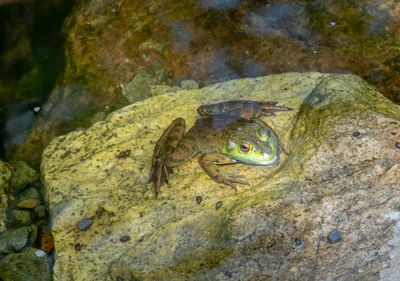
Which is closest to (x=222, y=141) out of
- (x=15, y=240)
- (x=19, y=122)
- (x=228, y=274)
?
(x=228, y=274)

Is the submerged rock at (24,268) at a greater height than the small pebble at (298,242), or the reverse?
the small pebble at (298,242)

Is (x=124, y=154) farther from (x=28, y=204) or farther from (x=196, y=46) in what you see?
(x=196, y=46)

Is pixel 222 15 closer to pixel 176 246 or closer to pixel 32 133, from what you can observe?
pixel 32 133

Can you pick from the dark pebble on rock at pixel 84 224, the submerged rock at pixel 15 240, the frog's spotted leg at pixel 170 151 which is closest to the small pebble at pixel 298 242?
the frog's spotted leg at pixel 170 151

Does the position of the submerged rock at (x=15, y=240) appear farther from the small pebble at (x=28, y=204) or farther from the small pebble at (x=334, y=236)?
the small pebble at (x=334, y=236)

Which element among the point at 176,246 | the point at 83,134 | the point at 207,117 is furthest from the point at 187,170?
the point at 83,134

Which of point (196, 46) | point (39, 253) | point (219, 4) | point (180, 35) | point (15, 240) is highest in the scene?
point (219, 4)
